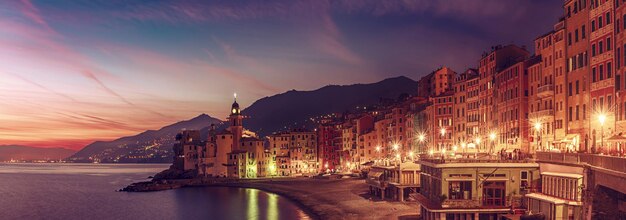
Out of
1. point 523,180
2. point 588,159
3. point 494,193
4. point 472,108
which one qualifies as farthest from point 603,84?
point 472,108

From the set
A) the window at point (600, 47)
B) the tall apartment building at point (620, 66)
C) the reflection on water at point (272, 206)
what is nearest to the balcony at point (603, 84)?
the tall apartment building at point (620, 66)

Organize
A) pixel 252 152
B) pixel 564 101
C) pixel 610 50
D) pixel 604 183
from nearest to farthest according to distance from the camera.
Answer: pixel 604 183 < pixel 610 50 < pixel 564 101 < pixel 252 152

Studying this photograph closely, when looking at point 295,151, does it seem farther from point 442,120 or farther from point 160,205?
point 442,120

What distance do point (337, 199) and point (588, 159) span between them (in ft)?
188

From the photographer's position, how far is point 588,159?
39.8 meters

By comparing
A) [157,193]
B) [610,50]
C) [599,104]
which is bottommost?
[157,193]

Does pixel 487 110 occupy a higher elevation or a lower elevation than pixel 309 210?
higher

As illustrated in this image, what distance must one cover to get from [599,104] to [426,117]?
64098 mm

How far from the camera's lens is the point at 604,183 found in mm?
36531

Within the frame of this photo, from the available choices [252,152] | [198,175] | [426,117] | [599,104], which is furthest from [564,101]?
[198,175]

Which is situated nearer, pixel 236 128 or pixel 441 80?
pixel 441 80

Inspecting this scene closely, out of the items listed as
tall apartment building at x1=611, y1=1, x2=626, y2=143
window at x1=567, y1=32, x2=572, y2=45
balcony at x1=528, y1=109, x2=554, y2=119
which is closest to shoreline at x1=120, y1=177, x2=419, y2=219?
balcony at x1=528, y1=109, x2=554, y2=119

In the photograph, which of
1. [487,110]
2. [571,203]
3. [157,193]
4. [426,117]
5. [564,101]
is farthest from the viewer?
[157,193]

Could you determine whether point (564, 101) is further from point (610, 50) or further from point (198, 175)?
point (198, 175)
